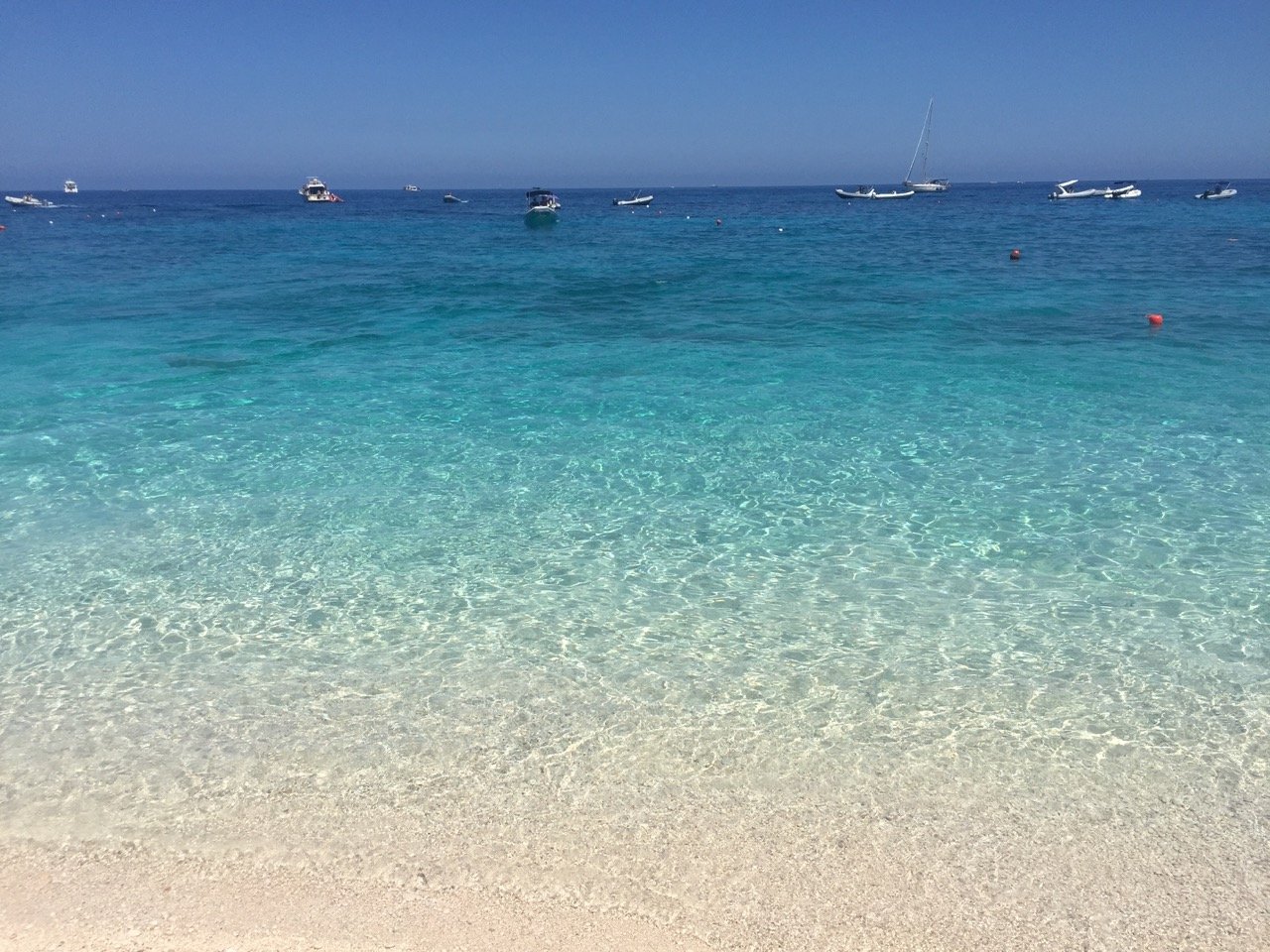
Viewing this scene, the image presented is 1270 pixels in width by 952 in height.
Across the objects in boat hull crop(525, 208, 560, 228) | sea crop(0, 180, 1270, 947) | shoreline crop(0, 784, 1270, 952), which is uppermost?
boat hull crop(525, 208, 560, 228)

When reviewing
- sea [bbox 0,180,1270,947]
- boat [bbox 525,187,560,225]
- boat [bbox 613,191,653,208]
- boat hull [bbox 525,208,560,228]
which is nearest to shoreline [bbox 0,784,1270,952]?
sea [bbox 0,180,1270,947]

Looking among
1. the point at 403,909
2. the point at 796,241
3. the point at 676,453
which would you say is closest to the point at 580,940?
the point at 403,909

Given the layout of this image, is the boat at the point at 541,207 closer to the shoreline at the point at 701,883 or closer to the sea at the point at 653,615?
the sea at the point at 653,615

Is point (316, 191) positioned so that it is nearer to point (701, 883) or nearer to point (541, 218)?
point (541, 218)

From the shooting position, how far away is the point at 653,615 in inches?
350

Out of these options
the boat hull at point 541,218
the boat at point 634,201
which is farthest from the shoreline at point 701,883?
the boat at point 634,201

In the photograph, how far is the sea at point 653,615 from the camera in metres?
5.95

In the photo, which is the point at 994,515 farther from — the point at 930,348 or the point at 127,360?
the point at 127,360

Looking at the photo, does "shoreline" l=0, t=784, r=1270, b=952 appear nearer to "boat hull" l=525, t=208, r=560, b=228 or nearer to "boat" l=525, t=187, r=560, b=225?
"boat hull" l=525, t=208, r=560, b=228

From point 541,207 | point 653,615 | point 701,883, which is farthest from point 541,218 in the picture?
point 701,883

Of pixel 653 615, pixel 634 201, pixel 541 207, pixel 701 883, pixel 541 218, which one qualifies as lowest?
pixel 701 883

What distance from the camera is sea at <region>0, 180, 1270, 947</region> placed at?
595 centimetres

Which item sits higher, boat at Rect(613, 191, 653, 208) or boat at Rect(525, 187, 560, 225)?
boat at Rect(613, 191, 653, 208)

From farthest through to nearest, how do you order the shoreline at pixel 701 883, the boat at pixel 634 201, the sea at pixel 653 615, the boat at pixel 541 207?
the boat at pixel 634 201
the boat at pixel 541 207
the sea at pixel 653 615
the shoreline at pixel 701 883
